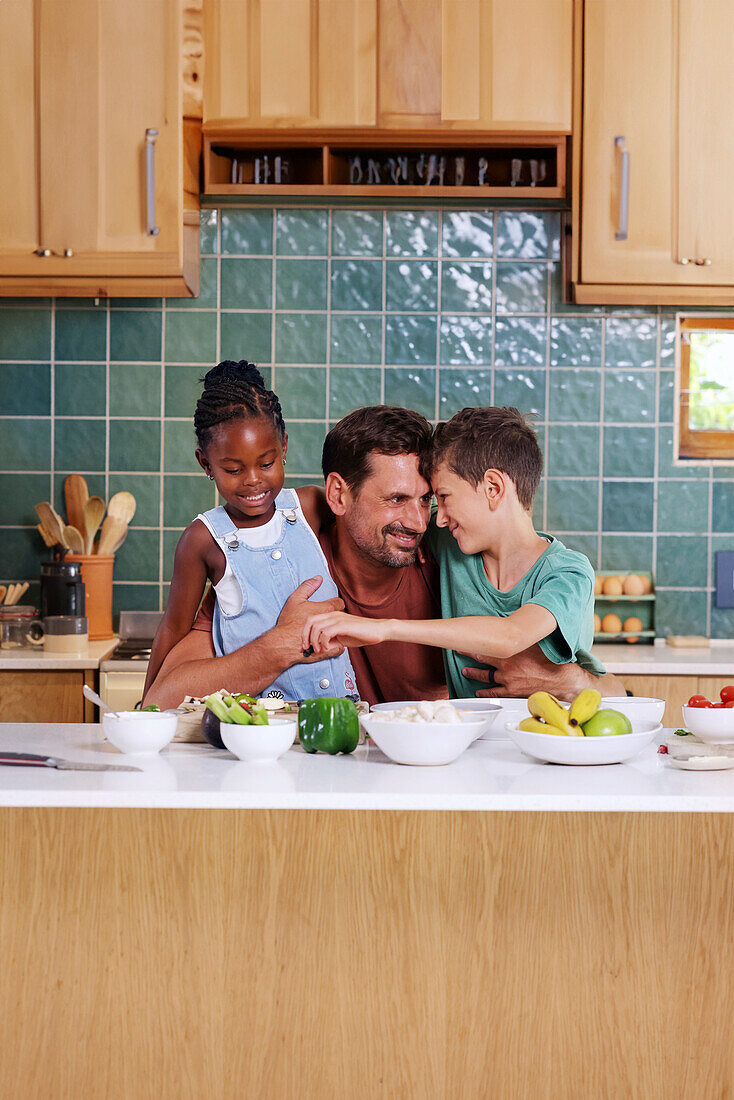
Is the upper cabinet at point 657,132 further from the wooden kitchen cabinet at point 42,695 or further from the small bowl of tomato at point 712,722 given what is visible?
the wooden kitchen cabinet at point 42,695

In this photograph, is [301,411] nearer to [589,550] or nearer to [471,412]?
[589,550]

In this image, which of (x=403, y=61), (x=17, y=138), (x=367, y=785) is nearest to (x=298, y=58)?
(x=403, y=61)

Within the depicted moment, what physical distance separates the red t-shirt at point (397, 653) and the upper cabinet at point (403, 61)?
1.51 m

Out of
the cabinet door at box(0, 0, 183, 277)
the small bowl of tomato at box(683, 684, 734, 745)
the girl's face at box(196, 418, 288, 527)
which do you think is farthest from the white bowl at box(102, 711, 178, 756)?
the cabinet door at box(0, 0, 183, 277)

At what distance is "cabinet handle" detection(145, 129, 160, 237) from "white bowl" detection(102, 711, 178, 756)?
1821mm

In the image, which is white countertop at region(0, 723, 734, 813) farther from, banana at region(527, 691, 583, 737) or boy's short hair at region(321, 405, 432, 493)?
boy's short hair at region(321, 405, 432, 493)

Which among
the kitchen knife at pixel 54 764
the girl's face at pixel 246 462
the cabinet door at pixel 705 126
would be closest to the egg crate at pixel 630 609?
the cabinet door at pixel 705 126

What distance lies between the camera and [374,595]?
216 cm

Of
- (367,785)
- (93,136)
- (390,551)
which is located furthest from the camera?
(93,136)

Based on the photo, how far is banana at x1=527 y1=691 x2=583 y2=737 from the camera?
4.88 ft

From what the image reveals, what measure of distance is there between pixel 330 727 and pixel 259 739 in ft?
0.42

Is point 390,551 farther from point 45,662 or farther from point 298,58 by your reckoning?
point 298,58

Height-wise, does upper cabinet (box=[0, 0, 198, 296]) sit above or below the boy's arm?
above

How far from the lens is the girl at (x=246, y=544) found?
6.86ft
